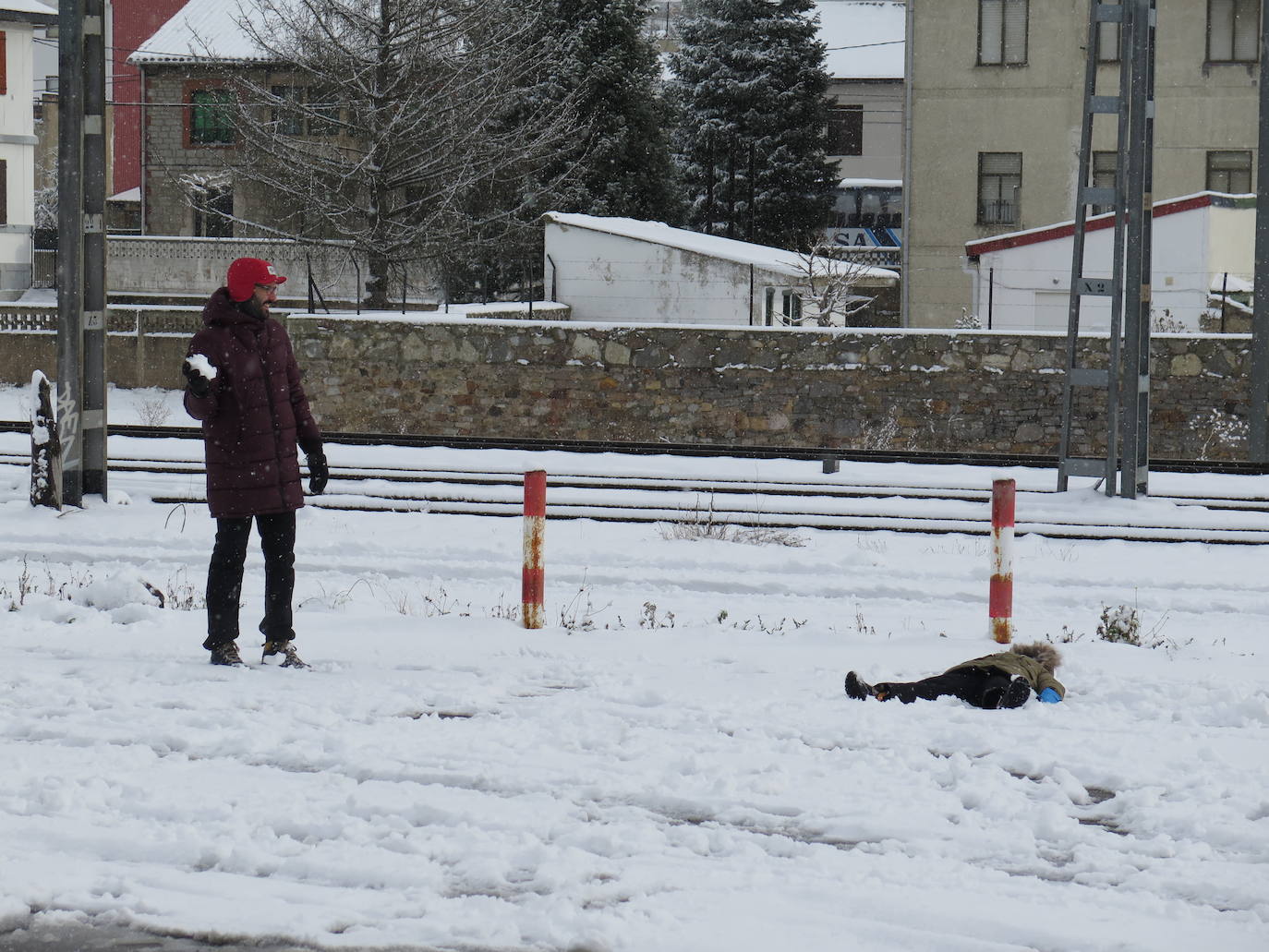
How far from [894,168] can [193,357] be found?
5382 centimetres

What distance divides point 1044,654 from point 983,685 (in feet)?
1.42

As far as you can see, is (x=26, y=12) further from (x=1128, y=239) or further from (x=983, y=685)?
(x=983, y=685)

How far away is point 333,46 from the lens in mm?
30750

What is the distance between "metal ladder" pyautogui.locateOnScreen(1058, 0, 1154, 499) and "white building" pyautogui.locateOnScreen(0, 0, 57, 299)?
33445mm

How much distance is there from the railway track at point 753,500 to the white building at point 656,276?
15.2 meters

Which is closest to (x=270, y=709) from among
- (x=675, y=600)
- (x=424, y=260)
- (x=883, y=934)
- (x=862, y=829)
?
(x=862, y=829)

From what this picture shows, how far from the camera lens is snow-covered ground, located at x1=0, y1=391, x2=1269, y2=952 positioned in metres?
4.29

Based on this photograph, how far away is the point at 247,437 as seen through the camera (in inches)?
279

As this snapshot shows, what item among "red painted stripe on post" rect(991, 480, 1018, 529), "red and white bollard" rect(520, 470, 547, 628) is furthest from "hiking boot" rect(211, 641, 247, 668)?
"red painted stripe on post" rect(991, 480, 1018, 529)

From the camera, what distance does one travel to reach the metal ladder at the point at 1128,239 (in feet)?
46.3

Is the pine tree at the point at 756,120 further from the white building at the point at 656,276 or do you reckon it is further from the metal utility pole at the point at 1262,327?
the metal utility pole at the point at 1262,327

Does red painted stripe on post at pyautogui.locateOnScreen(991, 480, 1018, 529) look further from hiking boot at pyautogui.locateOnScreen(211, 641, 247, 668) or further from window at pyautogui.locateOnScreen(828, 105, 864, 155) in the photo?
window at pyautogui.locateOnScreen(828, 105, 864, 155)

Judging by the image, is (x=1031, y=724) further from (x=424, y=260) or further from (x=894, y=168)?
(x=894, y=168)

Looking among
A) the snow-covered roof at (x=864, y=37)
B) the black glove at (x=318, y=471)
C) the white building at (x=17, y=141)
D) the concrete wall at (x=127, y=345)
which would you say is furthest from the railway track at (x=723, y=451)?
the snow-covered roof at (x=864, y=37)
